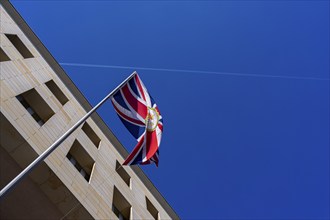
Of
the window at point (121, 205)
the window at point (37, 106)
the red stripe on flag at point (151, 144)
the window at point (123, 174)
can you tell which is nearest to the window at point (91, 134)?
the window at point (123, 174)

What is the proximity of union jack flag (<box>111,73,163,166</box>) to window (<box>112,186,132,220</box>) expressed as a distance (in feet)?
27.3

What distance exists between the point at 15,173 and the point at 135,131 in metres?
5.42

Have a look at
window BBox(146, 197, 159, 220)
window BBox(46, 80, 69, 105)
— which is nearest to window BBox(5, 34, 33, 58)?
window BBox(46, 80, 69, 105)

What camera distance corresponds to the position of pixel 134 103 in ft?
44.7

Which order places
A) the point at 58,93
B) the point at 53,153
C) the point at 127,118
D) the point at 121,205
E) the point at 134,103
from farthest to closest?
the point at 58,93 → the point at 121,205 → the point at 53,153 → the point at 134,103 → the point at 127,118

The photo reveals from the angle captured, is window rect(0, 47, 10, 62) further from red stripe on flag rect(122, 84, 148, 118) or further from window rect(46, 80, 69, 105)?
red stripe on flag rect(122, 84, 148, 118)

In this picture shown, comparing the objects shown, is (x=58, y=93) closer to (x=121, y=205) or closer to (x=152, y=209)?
(x=121, y=205)

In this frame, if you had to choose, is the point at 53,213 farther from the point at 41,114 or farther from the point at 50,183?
the point at 41,114

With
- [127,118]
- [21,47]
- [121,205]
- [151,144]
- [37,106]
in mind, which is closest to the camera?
[127,118]

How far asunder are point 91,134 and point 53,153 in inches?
340

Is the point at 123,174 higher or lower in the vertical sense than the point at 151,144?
lower

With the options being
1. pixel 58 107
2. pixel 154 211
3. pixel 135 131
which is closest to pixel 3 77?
pixel 58 107

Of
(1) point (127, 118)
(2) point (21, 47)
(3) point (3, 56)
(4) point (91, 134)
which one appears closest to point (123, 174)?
(4) point (91, 134)

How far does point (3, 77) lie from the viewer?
587 inches
